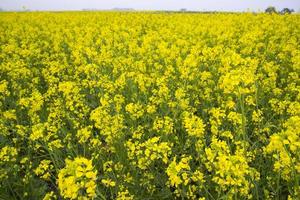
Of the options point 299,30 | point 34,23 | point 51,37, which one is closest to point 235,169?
point 299,30

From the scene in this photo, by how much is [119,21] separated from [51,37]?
3967 millimetres

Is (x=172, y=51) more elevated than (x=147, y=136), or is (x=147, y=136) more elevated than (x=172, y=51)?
(x=172, y=51)

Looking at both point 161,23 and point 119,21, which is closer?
point 161,23

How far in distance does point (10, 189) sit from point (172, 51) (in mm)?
4044

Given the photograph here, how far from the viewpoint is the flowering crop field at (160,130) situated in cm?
256

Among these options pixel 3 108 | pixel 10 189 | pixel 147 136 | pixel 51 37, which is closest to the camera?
pixel 10 189

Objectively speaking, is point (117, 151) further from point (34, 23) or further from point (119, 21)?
point (34, 23)

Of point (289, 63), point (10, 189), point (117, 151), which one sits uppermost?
point (289, 63)

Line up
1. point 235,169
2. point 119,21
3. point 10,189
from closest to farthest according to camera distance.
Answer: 1. point 235,169
2. point 10,189
3. point 119,21

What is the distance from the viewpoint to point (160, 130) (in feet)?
12.8

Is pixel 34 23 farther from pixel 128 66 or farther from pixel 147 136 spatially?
pixel 147 136

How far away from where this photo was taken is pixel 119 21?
529 inches

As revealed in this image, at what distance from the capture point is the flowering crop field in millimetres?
2559

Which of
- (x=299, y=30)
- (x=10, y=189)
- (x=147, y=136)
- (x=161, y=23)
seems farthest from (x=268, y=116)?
(x=161, y=23)
